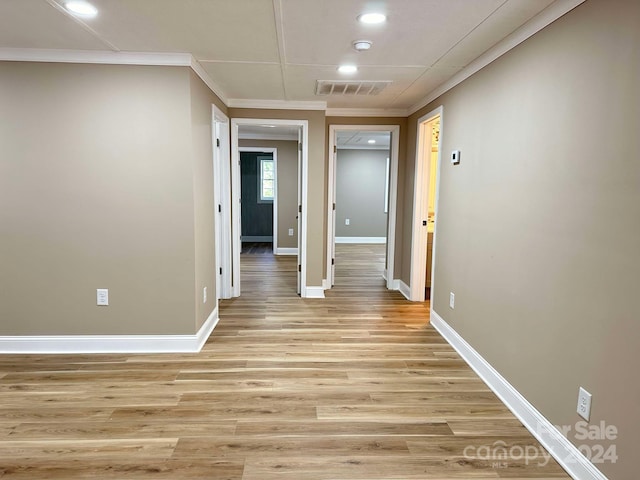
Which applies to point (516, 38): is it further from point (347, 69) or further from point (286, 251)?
point (286, 251)

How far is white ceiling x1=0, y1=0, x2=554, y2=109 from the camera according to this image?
80.2 inches

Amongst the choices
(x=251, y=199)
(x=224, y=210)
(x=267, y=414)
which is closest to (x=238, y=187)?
(x=224, y=210)

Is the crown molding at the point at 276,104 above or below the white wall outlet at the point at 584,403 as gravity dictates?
above

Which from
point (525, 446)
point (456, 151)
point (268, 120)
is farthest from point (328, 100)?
point (525, 446)

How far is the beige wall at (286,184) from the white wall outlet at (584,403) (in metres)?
6.28

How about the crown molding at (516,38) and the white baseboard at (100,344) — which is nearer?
the crown molding at (516,38)

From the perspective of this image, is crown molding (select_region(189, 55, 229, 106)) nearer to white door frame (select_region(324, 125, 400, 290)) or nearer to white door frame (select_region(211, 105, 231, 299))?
white door frame (select_region(211, 105, 231, 299))

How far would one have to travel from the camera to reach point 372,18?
2160 millimetres

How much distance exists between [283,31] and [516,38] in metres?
1.43

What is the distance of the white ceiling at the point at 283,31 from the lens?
2037 mm

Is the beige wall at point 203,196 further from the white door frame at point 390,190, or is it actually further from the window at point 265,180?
the window at point 265,180

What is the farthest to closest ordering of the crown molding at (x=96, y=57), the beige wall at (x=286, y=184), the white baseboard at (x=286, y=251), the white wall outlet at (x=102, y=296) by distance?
the white baseboard at (x=286, y=251) < the beige wall at (x=286, y=184) < the white wall outlet at (x=102, y=296) < the crown molding at (x=96, y=57)

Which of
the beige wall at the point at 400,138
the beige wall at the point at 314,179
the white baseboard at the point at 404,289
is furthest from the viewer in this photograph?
the beige wall at the point at 400,138

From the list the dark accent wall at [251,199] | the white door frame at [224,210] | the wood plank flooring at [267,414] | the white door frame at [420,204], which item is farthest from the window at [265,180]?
the wood plank flooring at [267,414]
